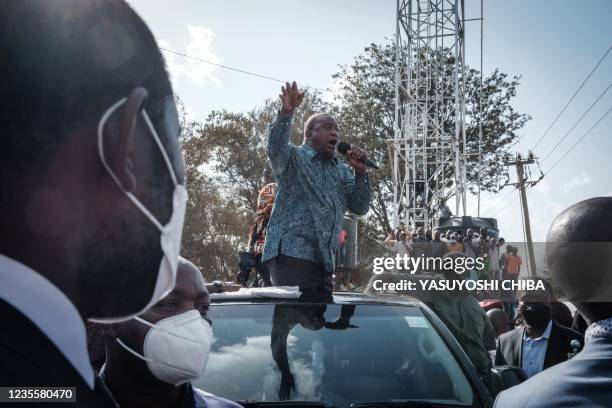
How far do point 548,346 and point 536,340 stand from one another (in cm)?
15

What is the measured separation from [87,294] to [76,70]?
264 millimetres

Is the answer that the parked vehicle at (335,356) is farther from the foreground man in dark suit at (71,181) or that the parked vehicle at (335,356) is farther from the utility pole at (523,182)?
the utility pole at (523,182)

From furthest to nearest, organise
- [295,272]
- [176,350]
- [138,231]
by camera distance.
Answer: [295,272] → [176,350] → [138,231]

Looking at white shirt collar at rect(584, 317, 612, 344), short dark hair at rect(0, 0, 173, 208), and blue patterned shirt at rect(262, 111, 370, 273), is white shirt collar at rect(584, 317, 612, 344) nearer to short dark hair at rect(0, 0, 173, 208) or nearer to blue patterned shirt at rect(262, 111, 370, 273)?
short dark hair at rect(0, 0, 173, 208)

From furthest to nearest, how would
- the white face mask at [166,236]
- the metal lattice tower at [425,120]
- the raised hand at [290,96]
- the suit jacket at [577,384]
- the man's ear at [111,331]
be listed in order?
the metal lattice tower at [425,120], the raised hand at [290,96], the man's ear at [111,331], the suit jacket at [577,384], the white face mask at [166,236]

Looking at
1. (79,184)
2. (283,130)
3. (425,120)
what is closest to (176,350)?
(79,184)

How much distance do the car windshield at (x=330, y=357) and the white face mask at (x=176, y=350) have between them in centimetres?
104

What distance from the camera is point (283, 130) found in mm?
3621

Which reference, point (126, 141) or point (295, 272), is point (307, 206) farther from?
point (126, 141)

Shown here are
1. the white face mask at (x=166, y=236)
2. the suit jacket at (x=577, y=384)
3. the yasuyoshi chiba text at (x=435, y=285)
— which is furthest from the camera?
the yasuyoshi chiba text at (x=435, y=285)

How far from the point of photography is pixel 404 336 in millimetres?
3230

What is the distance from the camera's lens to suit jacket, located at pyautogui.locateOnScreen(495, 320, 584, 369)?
16.7 ft

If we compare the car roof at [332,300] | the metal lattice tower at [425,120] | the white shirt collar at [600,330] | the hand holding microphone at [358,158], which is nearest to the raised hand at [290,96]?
the hand holding microphone at [358,158]

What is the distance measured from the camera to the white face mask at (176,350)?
1.76 m
